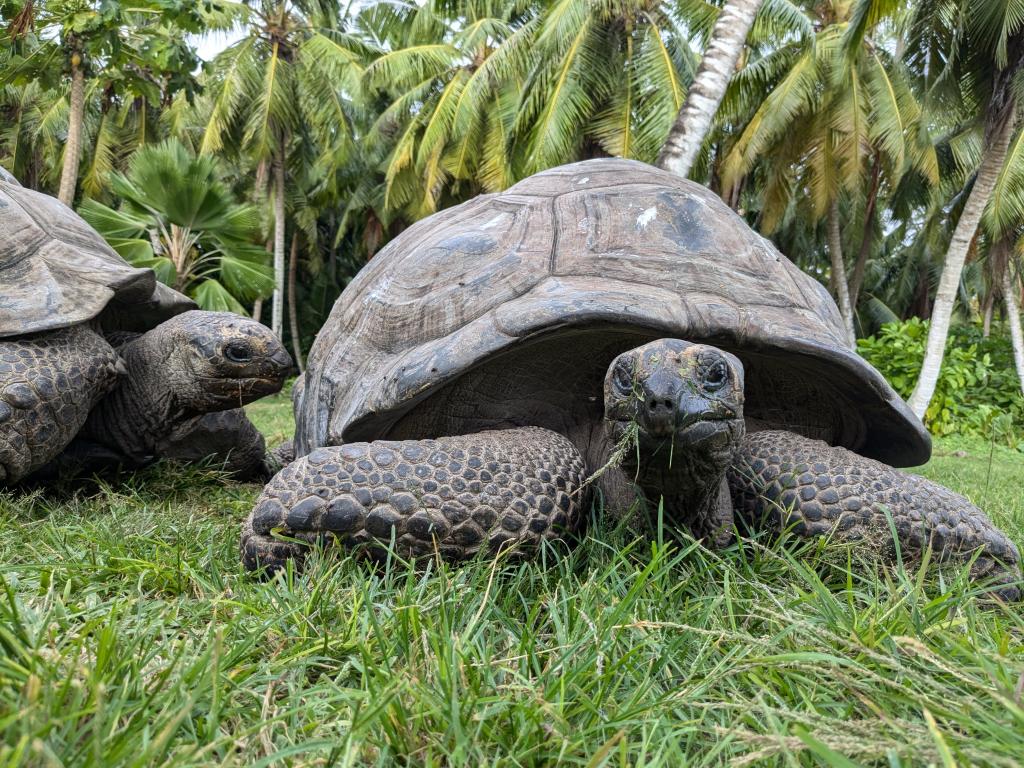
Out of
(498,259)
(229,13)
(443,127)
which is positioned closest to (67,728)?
(498,259)

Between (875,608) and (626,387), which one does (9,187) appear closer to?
(626,387)

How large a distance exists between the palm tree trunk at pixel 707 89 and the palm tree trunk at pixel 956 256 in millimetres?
5195

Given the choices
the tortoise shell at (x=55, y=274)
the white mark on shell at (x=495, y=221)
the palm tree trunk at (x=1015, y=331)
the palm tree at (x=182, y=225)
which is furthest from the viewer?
the palm tree trunk at (x=1015, y=331)

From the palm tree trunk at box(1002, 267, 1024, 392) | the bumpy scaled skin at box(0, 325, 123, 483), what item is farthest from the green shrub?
the bumpy scaled skin at box(0, 325, 123, 483)

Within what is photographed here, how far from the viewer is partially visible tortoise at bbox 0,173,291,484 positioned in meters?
2.21

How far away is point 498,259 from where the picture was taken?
6.64 feet

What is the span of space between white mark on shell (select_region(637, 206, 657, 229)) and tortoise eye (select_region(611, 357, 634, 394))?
656mm

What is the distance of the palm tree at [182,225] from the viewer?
870cm

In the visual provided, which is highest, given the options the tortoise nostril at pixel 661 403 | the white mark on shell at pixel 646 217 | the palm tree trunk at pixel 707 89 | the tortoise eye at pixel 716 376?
the palm tree trunk at pixel 707 89

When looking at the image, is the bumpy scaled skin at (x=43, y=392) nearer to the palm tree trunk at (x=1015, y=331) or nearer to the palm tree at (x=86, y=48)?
the palm tree at (x=86, y=48)

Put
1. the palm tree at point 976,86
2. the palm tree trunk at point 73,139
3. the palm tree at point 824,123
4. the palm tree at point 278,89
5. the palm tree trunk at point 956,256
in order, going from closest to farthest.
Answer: the palm tree trunk at point 73,139 → the palm tree at point 976,86 → the palm tree trunk at point 956,256 → the palm tree at point 824,123 → the palm tree at point 278,89

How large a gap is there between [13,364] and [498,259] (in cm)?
142

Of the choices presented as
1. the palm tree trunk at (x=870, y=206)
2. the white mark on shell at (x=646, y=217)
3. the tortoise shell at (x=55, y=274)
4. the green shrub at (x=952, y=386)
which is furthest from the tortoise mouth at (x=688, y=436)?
the palm tree trunk at (x=870, y=206)

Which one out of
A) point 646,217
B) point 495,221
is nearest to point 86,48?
point 495,221
